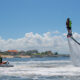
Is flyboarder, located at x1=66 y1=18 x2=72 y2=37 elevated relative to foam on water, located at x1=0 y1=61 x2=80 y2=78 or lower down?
A: elevated

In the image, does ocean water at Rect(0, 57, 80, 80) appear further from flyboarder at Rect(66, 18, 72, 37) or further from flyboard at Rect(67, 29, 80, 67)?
flyboarder at Rect(66, 18, 72, 37)

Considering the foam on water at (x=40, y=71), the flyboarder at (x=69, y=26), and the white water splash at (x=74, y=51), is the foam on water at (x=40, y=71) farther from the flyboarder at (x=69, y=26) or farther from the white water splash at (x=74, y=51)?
the flyboarder at (x=69, y=26)

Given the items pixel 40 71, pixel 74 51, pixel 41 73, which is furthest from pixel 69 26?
pixel 41 73

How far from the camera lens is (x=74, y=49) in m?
27.3

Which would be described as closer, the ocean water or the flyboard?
the ocean water

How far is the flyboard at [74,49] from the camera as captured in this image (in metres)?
27.1

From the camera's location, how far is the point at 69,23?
2689 cm

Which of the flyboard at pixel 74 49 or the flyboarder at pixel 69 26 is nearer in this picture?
the flyboarder at pixel 69 26

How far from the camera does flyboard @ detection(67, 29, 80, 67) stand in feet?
88.8

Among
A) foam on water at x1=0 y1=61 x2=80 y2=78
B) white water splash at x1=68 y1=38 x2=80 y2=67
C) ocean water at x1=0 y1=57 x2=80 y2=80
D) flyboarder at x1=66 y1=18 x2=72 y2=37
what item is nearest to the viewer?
ocean water at x1=0 y1=57 x2=80 y2=80

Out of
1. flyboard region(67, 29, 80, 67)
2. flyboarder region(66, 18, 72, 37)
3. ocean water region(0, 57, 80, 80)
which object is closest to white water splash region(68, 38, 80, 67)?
flyboard region(67, 29, 80, 67)

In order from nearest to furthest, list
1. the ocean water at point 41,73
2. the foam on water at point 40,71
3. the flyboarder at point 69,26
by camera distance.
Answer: the ocean water at point 41,73
the foam on water at point 40,71
the flyboarder at point 69,26

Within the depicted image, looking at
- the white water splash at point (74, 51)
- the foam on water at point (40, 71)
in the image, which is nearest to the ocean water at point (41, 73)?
the foam on water at point (40, 71)

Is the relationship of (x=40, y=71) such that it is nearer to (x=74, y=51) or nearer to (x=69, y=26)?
(x=74, y=51)
